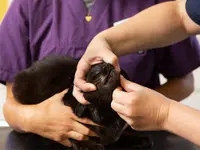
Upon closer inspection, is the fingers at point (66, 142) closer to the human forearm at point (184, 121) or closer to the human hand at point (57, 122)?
the human hand at point (57, 122)

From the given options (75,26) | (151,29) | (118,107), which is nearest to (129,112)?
(118,107)

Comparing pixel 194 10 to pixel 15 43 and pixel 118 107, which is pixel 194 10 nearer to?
pixel 118 107

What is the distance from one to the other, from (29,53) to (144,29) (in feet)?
1.04

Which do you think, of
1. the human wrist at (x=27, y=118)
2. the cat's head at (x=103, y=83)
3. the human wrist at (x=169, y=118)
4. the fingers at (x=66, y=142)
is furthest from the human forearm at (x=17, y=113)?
the human wrist at (x=169, y=118)

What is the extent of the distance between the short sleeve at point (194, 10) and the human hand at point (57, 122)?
30cm

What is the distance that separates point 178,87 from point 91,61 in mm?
417

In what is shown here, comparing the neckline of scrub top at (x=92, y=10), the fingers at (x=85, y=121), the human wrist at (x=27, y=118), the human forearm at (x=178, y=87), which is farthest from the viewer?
the human forearm at (x=178, y=87)

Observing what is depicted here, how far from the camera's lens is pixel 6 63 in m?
0.96

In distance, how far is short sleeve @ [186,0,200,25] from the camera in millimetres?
767

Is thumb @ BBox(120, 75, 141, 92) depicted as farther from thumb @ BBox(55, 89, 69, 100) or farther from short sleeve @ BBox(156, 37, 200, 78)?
short sleeve @ BBox(156, 37, 200, 78)

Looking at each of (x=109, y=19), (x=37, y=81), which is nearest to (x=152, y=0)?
(x=109, y=19)

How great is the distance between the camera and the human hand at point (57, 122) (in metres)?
0.76

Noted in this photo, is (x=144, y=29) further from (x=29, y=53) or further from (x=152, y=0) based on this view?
(x=29, y=53)

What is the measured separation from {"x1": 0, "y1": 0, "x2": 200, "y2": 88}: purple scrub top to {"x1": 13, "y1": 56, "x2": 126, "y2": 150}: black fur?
9 cm
